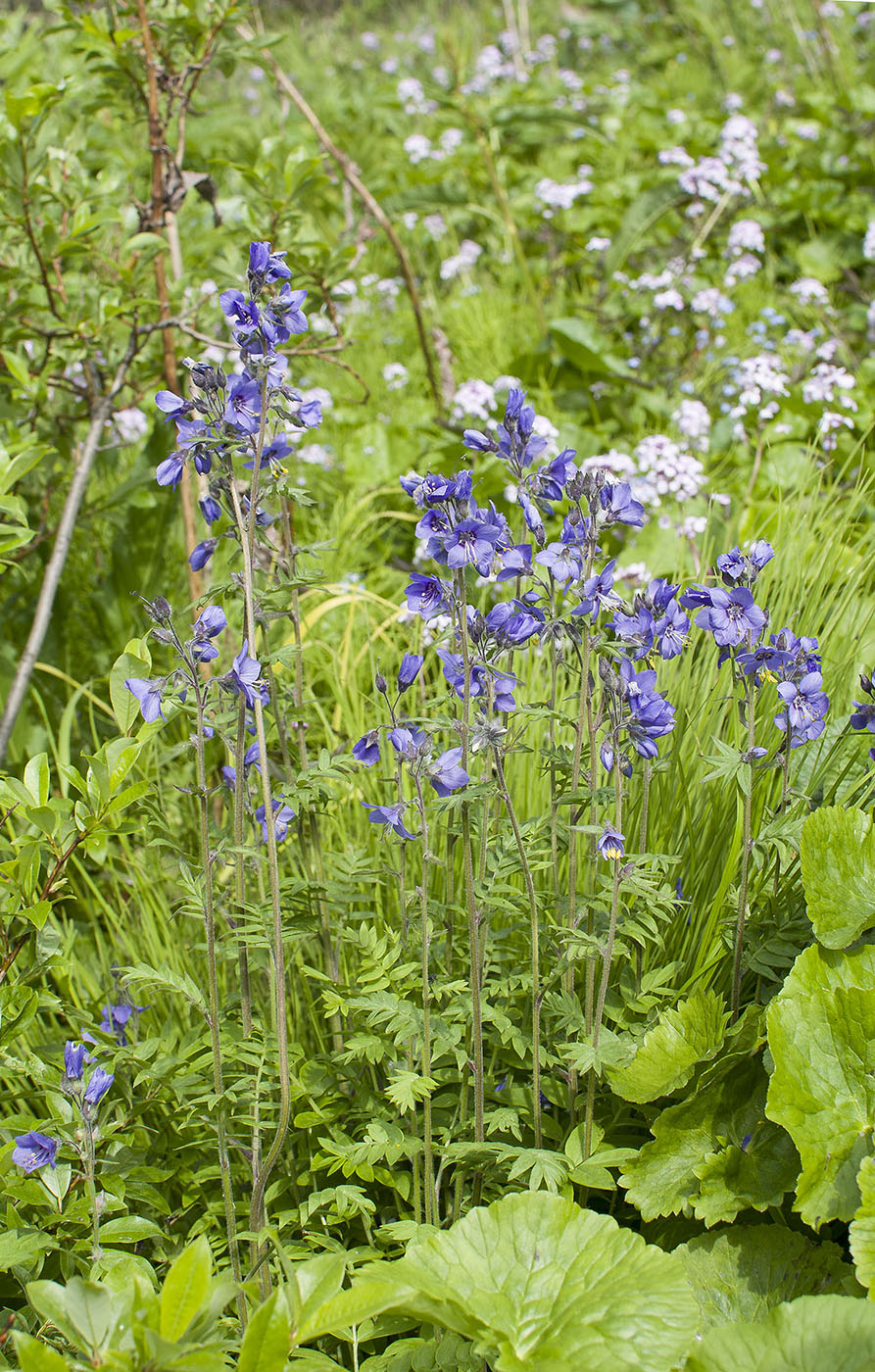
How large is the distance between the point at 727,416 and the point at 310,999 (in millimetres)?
2858

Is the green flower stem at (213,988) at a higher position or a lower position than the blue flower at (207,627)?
lower

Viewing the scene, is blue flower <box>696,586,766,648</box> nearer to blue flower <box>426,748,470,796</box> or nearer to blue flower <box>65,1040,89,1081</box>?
blue flower <box>426,748,470,796</box>

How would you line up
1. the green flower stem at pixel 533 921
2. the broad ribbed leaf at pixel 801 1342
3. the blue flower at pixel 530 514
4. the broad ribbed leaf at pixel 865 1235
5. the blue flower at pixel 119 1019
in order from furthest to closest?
the blue flower at pixel 119 1019 < the blue flower at pixel 530 514 < the green flower stem at pixel 533 921 < the broad ribbed leaf at pixel 865 1235 < the broad ribbed leaf at pixel 801 1342

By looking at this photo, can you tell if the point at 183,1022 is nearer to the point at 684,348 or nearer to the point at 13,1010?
the point at 13,1010

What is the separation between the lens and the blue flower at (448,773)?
1.31 metres

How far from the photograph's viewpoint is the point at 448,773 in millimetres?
1315

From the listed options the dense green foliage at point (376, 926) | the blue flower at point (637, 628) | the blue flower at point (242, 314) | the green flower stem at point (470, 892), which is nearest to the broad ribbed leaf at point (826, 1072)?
the dense green foliage at point (376, 926)

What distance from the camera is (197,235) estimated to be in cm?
325

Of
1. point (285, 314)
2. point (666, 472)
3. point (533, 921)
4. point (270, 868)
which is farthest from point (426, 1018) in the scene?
point (666, 472)

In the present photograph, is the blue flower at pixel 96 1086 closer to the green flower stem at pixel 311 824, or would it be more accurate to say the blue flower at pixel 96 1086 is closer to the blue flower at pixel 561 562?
the green flower stem at pixel 311 824

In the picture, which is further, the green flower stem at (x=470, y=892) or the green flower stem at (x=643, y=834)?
the green flower stem at (x=643, y=834)

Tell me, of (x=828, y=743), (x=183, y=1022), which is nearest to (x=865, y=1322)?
(x=828, y=743)

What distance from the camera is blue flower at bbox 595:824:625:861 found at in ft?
4.40

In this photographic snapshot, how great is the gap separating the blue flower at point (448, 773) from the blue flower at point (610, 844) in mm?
203
